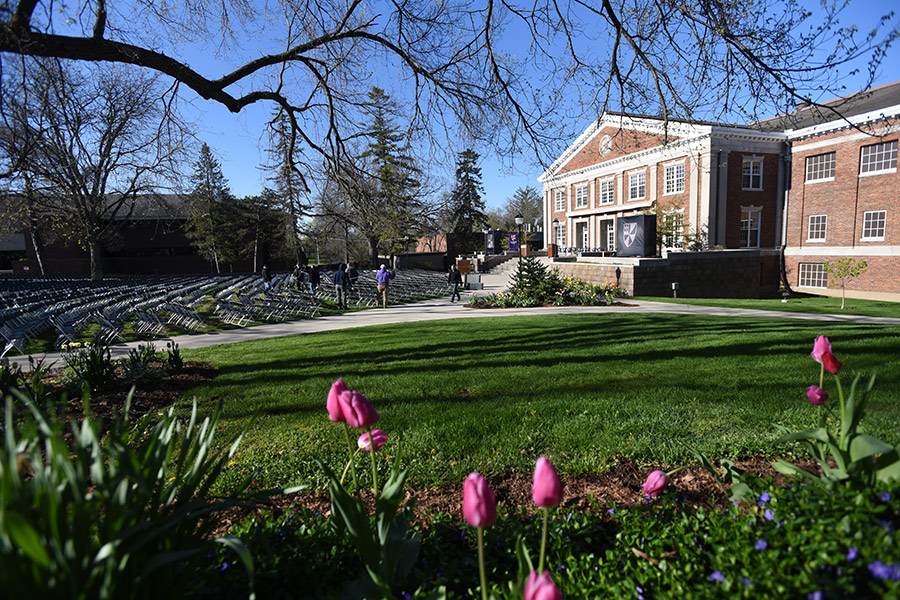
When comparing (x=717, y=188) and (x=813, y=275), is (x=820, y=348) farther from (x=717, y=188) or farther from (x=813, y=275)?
(x=813, y=275)

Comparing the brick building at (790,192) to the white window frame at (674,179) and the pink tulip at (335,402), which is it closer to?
the white window frame at (674,179)

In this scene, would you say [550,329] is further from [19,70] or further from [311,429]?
[19,70]

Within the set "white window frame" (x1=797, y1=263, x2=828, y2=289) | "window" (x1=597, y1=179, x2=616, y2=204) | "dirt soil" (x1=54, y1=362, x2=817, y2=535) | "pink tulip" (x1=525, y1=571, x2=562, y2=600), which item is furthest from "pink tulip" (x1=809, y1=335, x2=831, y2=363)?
"window" (x1=597, y1=179, x2=616, y2=204)

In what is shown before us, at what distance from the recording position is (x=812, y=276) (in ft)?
101

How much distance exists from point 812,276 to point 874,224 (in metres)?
4.86

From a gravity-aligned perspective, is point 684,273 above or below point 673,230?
below

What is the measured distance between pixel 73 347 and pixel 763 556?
→ 1051 centimetres

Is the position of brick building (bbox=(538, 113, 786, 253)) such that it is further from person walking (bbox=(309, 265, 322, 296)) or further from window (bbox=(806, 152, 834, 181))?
person walking (bbox=(309, 265, 322, 296))

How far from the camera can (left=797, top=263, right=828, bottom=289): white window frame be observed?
30.0 metres

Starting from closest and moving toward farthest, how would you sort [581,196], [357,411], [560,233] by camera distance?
[357,411]
[581,196]
[560,233]

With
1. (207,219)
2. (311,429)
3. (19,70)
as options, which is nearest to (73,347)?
(19,70)

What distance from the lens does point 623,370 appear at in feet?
20.6

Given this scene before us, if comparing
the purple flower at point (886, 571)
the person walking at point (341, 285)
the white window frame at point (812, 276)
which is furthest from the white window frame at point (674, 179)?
the purple flower at point (886, 571)

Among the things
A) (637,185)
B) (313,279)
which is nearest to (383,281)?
(313,279)
